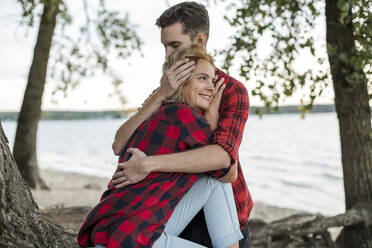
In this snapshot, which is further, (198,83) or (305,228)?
(305,228)

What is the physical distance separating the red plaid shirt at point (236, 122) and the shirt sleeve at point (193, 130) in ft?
0.35

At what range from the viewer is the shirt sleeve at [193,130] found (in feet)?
7.25

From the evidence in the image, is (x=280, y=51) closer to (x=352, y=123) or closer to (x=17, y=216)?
(x=352, y=123)

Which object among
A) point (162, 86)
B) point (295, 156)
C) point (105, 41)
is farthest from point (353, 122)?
point (295, 156)

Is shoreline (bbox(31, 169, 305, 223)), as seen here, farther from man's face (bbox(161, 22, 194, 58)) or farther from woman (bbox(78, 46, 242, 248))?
woman (bbox(78, 46, 242, 248))

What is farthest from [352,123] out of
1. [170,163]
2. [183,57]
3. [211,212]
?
[170,163]

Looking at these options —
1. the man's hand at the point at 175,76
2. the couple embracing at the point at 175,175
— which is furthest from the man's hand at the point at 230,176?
the man's hand at the point at 175,76

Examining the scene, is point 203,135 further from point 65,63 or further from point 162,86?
point 65,63

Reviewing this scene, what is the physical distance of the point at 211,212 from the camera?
2254 millimetres

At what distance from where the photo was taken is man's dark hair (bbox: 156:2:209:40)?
Result: 3014mm

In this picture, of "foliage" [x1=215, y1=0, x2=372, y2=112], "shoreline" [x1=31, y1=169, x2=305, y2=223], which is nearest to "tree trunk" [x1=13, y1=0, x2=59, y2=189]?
"shoreline" [x1=31, y1=169, x2=305, y2=223]

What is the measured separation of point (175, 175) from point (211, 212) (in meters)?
0.28

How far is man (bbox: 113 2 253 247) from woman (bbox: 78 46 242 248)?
0.24ft

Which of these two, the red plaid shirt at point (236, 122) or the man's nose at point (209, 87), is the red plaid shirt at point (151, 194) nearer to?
the red plaid shirt at point (236, 122)
